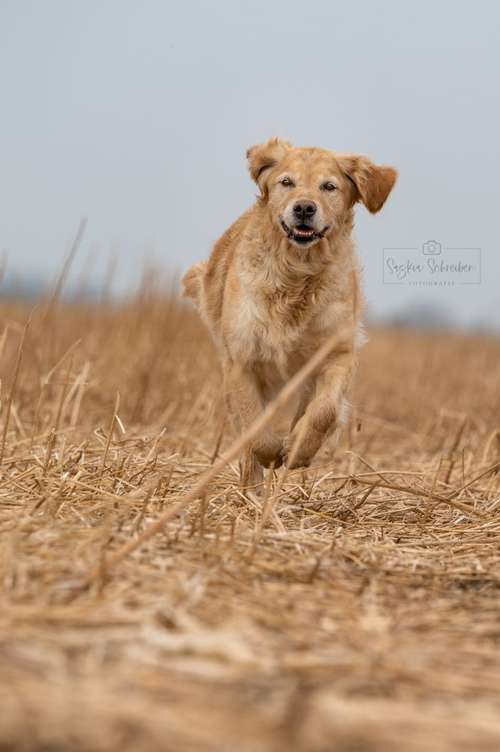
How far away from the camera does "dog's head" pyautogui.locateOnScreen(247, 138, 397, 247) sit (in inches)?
169

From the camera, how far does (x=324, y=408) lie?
4180 millimetres

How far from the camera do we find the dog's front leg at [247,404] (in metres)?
4.34

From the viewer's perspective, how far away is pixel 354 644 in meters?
2.15

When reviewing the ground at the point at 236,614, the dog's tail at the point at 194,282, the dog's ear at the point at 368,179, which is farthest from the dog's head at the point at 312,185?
the ground at the point at 236,614

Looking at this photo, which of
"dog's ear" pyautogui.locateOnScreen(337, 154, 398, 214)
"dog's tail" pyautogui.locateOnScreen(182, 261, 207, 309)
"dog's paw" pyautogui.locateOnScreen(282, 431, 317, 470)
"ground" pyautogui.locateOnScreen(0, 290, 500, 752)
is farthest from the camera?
"dog's tail" pyautogui.locateOnScreen(182, 261, 207, 309)

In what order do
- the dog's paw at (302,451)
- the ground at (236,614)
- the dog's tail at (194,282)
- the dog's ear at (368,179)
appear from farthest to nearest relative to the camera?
1. the dog's tail at (194,282)
2. the dog's ear at (368,179)
3. the dog's paw at (302,451)
4. the ground at (236,614)

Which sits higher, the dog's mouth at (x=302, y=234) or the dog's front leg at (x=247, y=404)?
the dog's mouth at (x=302, y=234)

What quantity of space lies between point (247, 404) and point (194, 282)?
153cm

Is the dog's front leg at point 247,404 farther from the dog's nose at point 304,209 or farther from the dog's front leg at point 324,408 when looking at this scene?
the dog's nose at point 304,209

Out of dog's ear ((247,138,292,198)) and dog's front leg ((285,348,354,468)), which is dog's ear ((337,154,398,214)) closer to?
dog's ear ((247,138,292,198))

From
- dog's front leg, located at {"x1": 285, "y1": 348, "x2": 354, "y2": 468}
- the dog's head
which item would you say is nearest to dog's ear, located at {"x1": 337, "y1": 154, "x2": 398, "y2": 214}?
the dog's head

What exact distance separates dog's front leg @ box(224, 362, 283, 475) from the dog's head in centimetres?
65

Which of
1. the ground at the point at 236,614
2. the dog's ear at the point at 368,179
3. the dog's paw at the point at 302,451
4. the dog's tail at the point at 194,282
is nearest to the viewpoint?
the ground at the point at 236,614

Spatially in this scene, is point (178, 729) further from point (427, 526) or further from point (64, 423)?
point (64, 423)
